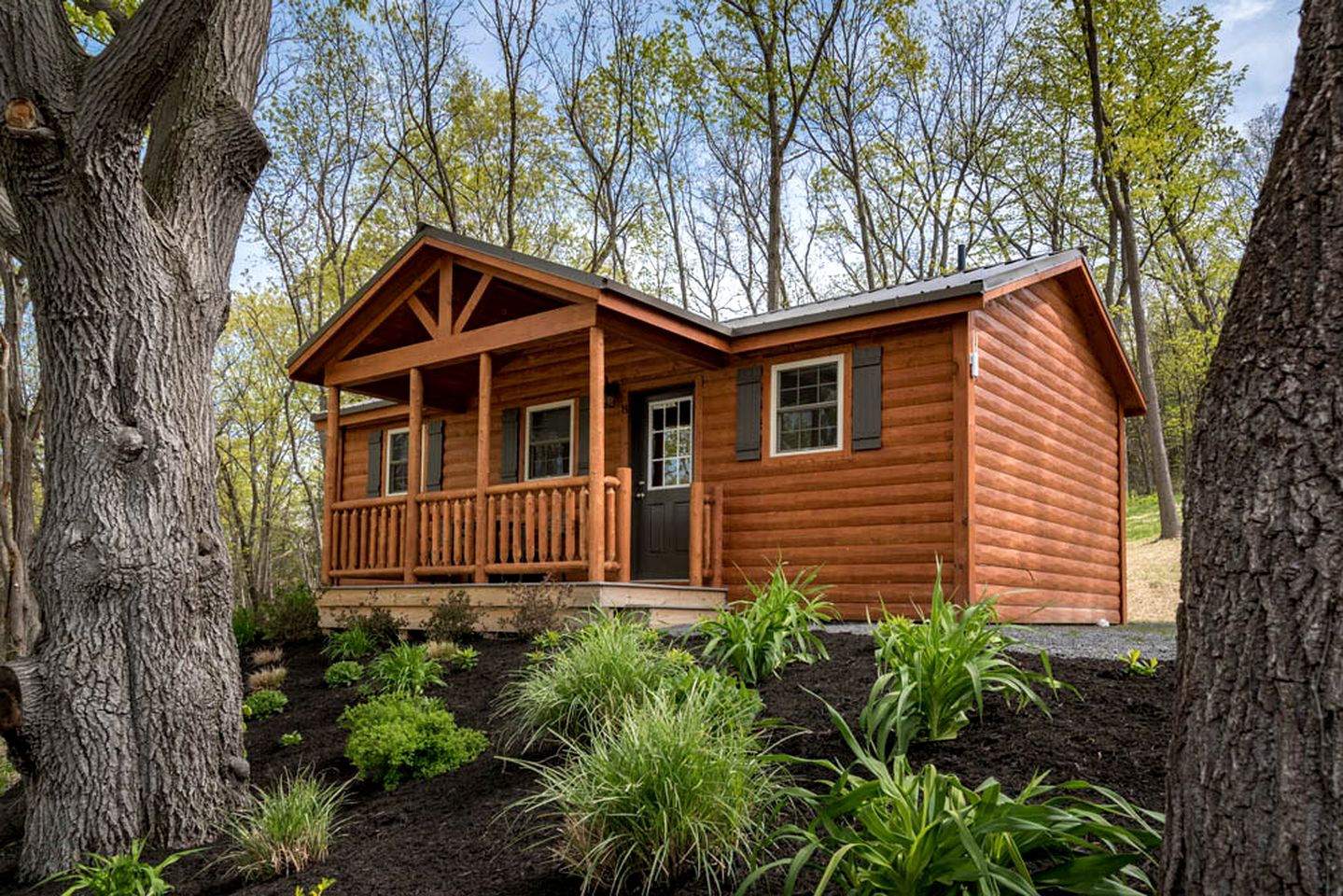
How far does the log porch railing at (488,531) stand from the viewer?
886 cm

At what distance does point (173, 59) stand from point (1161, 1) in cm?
1669

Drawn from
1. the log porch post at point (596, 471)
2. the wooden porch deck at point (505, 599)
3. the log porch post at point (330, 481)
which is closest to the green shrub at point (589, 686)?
the wooden porch deck at point (505, 599)

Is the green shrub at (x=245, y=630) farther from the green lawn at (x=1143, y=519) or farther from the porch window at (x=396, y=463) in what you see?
the green lawn at (x=1143, y=519)

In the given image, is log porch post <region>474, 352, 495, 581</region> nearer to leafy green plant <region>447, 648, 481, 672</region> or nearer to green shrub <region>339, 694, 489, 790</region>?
leafy green plant <region>447, 648, 481, 672</region>

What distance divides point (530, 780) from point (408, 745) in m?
0.74

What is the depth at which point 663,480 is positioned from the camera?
1071 cm

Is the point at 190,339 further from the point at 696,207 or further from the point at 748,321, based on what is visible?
the point at 696,207

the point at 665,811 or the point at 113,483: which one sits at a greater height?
the point at 113,483

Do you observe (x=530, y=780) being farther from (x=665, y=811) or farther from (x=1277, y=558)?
(x=1277, y=558)

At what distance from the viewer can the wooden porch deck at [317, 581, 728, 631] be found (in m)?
8.39

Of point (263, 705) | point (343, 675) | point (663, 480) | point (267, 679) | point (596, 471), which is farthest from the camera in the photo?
point (663, 480)

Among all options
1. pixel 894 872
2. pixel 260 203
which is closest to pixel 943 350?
pixel 894 872

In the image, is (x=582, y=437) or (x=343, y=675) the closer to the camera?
(x=343, y=675)

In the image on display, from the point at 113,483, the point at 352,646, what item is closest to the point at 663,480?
the point at 352,646
